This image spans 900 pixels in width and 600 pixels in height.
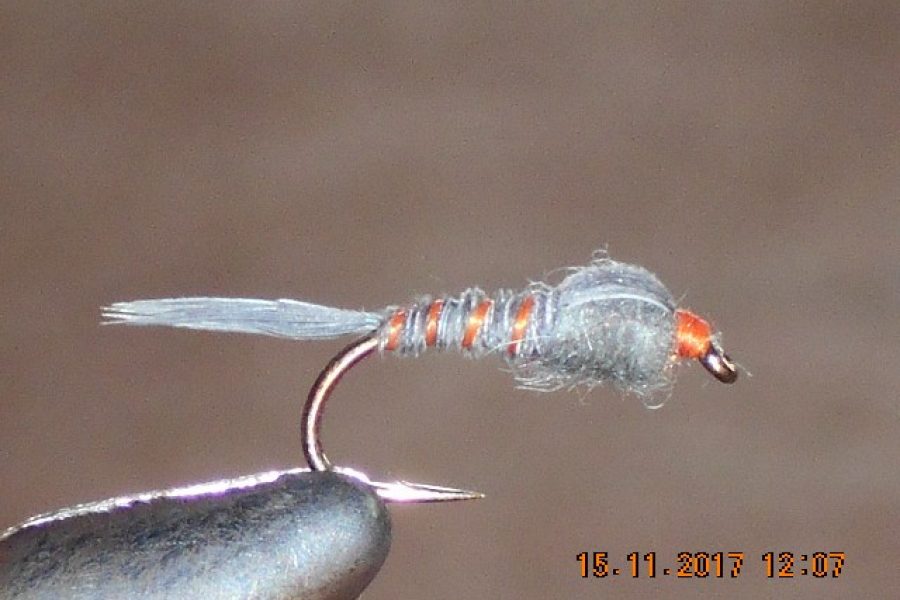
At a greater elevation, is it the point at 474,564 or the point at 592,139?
the point at 592,139

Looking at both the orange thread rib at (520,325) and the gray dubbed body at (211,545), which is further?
the orange thread rib at (520,325)

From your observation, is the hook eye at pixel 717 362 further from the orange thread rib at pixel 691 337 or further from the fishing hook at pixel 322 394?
the fishing hook at pixel 322 394

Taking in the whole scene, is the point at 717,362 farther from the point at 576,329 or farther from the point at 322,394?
the point at 322,394

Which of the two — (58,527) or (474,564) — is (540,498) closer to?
(474,564)

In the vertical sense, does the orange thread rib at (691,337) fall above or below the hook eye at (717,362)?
above

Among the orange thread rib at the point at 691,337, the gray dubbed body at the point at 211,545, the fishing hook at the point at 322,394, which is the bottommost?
the gray dubbed body at the point at 211,545

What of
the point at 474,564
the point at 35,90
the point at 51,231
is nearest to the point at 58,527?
the point at 474,564

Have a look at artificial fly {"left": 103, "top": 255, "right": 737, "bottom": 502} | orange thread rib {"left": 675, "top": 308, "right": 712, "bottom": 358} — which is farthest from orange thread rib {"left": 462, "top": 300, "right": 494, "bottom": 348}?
orange thread rib {"left": 675, "top": 308, "right": 712, "bottom": 358}

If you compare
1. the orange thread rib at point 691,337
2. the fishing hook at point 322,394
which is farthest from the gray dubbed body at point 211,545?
the orange thread rib at point 691,337
